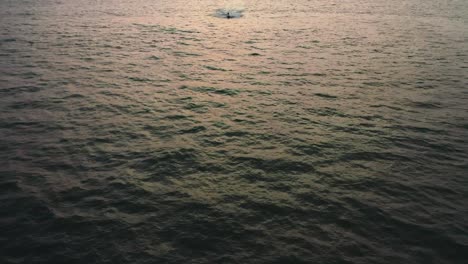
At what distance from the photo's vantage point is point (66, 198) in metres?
14.5

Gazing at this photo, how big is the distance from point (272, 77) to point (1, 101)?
2162 cm

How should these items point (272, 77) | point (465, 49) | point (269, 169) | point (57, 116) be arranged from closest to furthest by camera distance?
point (269, 169) → point (57, 116) → point (272, 77) → point (465, 49)

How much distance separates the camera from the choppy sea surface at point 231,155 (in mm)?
12453

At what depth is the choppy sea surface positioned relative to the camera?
12453 millimetres

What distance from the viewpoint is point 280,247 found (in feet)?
40.2

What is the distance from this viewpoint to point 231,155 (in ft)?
60.9

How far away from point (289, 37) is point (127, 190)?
41013 mm

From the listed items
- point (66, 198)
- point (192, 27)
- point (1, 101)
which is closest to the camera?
point (66, 198)

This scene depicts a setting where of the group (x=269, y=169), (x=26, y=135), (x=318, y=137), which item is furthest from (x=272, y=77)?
(x=26, y=135)

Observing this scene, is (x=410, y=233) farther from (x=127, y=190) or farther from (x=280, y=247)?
(x=127, y=190)

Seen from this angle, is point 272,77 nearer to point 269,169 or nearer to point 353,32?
point 269,169

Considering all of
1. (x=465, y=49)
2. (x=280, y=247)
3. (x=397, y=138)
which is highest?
(x=465, y=49)

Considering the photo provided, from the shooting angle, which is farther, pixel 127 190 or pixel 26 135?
pixel 26 135

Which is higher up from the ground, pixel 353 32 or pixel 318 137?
pixel 353 32
